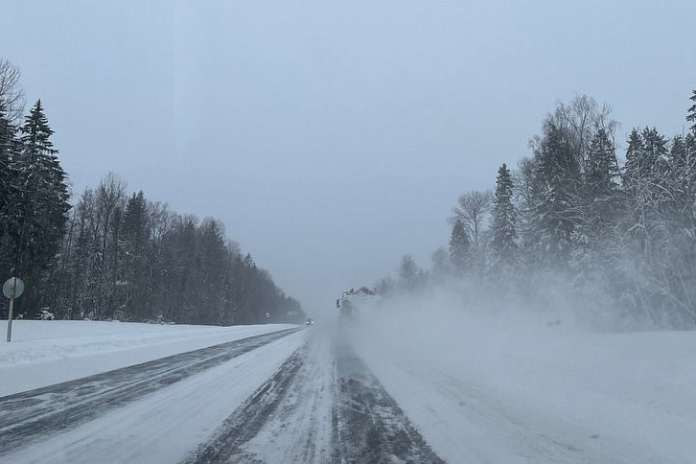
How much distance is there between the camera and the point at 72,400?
24.5 ft

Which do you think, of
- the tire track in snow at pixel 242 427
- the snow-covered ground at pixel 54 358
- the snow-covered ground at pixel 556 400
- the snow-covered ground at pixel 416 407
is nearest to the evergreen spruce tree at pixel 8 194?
the snow-covered ground at pixel 54 358

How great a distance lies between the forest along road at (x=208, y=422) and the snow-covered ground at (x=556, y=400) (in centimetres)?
65

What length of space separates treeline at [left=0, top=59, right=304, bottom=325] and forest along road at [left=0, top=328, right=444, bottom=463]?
32614mm

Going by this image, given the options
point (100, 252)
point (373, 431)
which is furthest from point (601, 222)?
point (100, 252)

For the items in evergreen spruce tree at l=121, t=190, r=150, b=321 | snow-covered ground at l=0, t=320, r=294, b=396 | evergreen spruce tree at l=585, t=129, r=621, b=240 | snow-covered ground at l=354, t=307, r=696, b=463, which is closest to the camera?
snow-covered ground at l=354, t=307, r=696, b=463

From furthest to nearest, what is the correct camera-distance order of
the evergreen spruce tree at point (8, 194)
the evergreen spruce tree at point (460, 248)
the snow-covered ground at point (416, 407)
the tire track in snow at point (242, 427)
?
the evergreen spruce tree at point (460, 248), the evergreen spruce tree at point (8, 194), the snow-covered ground at point (416, 407), the tire track in snow at point (242, 427)

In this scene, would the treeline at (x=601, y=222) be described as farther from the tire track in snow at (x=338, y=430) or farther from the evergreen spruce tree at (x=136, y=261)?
the evergreen spruce tree at (x=136, y=261)

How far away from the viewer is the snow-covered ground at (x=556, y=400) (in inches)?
204

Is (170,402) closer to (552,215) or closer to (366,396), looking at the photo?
(366,396)

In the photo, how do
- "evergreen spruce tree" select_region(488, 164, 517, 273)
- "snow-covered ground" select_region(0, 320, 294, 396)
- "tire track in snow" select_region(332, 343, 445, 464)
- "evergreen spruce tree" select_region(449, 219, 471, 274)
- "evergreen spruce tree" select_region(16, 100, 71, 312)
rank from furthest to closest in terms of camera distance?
1. "evergreen spruce tree" select_region(449, 219, 471, 274)
2. "evergreen spruce tree" select_region(488, 164, 517, 273)
3. "evergreen spruce tree" select_region(16, 100, 71, 312)
4. "snow-covered ground" select_region(0, 320, 294, 396)
5. "tire track in snow" select_region(332, 343, 445, 464)

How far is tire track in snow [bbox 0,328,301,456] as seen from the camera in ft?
18.3

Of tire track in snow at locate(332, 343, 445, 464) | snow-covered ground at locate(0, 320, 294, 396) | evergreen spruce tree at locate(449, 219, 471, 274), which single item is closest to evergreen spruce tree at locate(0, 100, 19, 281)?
snow-covered ground at locate(0, 320, 294, 396)

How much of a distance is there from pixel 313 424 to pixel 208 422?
134 centimetres

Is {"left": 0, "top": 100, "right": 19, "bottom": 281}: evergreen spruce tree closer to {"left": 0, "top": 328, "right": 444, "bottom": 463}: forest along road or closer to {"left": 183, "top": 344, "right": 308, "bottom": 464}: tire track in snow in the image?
{"left": 0, "top": 328, "right": 444, "bottom": 463}: forest along road
